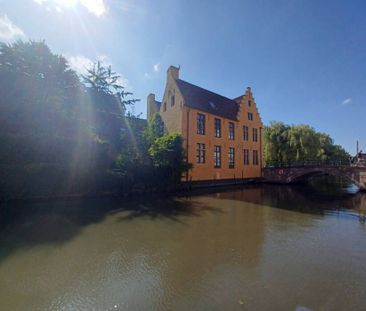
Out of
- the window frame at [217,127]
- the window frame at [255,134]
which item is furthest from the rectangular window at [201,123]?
the window frame at [255,134]

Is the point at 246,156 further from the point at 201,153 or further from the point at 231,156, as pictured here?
the point at 201,153

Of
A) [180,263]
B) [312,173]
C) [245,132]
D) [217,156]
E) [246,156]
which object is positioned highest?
[245,132]

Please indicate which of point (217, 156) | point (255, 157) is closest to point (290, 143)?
point (255, 157)

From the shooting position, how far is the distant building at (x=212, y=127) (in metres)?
18.2

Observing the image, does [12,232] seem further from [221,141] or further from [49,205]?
[221,141]

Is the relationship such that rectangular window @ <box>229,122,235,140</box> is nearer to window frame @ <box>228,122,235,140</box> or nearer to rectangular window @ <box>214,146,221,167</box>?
window frame @ <box>228,122,235,140</box>

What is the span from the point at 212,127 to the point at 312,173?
37.4 ft

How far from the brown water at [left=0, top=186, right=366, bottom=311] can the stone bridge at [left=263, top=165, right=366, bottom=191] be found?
12235 millimetres

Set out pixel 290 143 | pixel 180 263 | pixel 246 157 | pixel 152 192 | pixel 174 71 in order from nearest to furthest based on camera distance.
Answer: pixel 180 263
pixel 152 192
pixel 174 71
pixel 246 157
pixel 290 143

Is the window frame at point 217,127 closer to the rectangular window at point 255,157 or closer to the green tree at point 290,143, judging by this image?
the rectangular window at point 255,157

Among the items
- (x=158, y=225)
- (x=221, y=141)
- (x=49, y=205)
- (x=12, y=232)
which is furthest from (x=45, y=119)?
(x=221, y=141)

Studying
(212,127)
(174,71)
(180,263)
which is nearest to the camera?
(180,263)

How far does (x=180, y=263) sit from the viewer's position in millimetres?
4027

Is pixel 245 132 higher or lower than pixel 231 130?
higher
